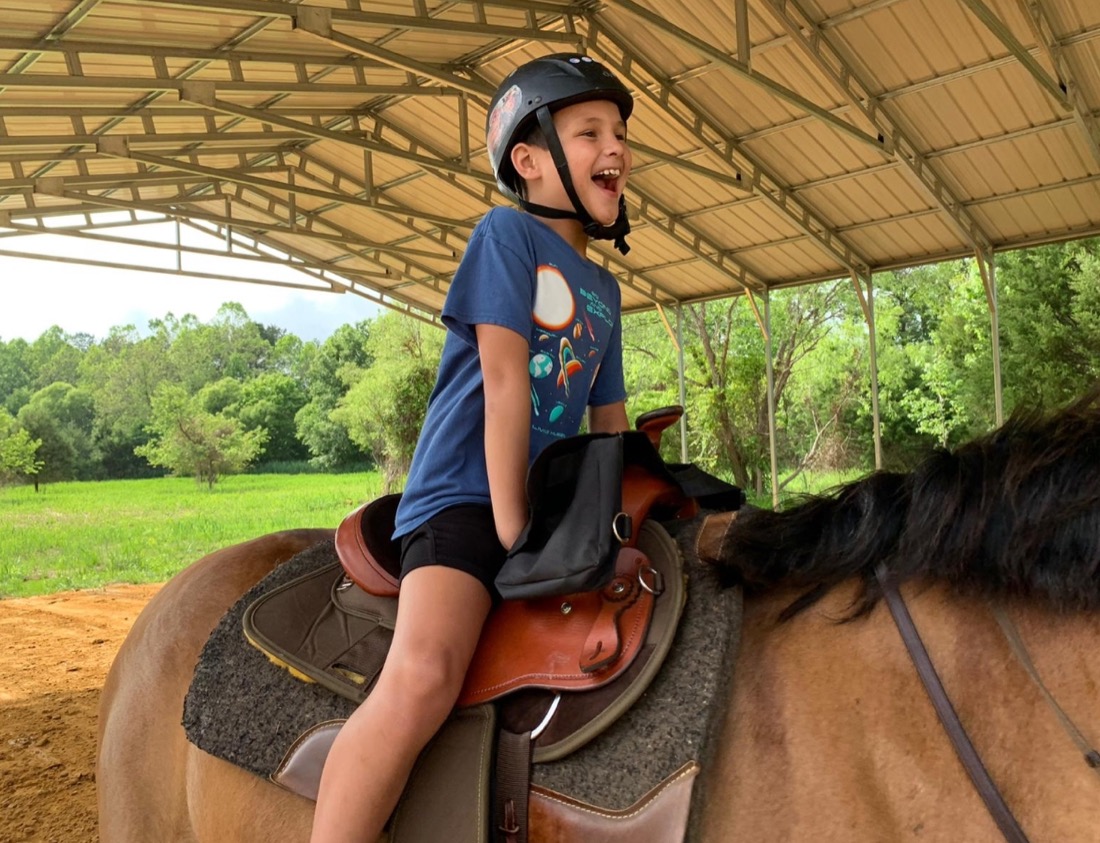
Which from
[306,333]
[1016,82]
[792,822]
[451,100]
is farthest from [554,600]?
[306,333]

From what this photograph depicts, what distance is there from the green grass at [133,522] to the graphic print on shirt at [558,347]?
10728 mm

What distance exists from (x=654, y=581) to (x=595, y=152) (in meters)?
0.73

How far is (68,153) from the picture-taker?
Result: 403 inches

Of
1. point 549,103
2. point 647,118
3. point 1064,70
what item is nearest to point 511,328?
point 549,103

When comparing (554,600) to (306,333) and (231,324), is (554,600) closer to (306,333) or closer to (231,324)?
(231,324)

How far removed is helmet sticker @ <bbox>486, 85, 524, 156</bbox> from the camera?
1.50 meters

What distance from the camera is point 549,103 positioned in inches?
57.6

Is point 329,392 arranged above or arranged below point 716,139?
below

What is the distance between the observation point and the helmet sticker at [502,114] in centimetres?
150

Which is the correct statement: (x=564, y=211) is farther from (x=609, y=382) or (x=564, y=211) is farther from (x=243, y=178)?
(x=243, y=178)

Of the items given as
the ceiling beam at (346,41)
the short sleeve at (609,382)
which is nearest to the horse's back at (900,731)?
the short sleeve at (609,382)

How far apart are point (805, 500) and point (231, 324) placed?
16602mm

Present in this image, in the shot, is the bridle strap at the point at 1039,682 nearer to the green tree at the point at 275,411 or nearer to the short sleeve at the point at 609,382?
the short sleeve at the point at 609,382

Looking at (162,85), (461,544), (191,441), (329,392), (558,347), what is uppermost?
(162,85)
